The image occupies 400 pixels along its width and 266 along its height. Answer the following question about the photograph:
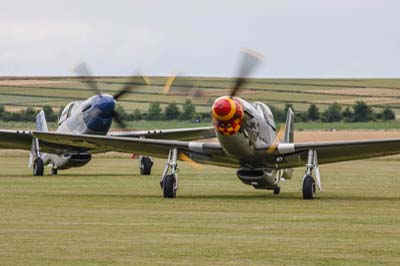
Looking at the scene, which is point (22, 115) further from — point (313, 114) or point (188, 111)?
point (313, 114)

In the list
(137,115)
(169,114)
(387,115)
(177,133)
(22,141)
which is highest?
(177,133)

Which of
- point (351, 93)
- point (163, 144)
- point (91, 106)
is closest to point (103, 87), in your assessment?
point (351, 93)

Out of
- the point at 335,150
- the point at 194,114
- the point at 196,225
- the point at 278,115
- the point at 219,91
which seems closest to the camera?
the point at 196,225

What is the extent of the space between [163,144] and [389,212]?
7.82 metres

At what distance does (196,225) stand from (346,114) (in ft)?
264

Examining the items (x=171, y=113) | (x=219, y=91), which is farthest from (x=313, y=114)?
(x=171, y=113)

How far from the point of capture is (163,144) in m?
31.4

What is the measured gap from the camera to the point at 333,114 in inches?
4003

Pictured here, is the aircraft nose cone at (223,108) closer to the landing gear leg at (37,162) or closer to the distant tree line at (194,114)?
the landing gear leg at (37,162)

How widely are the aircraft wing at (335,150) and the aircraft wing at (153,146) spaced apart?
1.32 meters

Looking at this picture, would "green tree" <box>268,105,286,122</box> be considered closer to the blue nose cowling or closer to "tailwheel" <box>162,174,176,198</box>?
the blue nose cowling

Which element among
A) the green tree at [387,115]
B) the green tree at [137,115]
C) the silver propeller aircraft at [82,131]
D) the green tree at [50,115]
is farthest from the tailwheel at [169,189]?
the green tree at [387,115]

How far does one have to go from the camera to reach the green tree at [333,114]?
331 feet

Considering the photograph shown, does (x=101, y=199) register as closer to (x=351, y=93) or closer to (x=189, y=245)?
(x=189, y=245)
